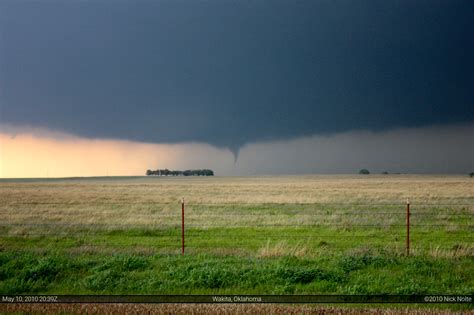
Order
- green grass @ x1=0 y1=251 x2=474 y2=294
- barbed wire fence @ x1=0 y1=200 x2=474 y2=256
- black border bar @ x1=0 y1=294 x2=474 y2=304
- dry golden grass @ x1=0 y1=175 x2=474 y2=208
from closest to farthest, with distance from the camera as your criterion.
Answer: black border bar @ x1=0 y1=294 x2=474 y2=304
green grass @ x1=0 y1=251 x2=474 y2=294
barbed wire fence @ x1=0 y1=200 x2=474 y2=256
dry golden grass @ x1=0 y1=175 x2=474 y2=208

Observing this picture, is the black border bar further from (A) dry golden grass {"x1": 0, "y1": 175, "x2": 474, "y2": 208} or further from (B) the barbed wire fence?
(A) dry golden grass {"x1": 0, "y1": 175, "x2": 474, "y2": 208}

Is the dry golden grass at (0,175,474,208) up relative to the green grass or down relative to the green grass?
down

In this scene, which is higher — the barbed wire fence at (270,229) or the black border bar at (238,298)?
the black border bar at (238,298)

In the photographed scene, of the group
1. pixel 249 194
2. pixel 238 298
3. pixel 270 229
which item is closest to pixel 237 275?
pixel 238 298

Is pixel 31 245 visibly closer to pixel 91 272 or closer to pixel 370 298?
pixel 91 272

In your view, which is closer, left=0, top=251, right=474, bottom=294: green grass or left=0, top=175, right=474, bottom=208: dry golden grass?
left=0, top=251, right=474, bottom=294: green grass

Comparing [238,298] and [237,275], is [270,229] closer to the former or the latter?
[237,275]

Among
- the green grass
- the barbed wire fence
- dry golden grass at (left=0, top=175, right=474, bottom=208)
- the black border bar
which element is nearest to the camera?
the black border bar

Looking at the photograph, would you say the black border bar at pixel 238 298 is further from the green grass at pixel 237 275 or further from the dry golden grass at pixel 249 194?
the dry golden grass at pixel 249 194

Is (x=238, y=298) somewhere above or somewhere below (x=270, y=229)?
above

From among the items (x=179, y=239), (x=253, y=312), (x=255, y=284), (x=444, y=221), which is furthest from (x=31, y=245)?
(x=444, y=221)

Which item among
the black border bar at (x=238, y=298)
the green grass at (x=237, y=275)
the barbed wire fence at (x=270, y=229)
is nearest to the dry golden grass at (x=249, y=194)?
the barbed wire fence at (x=270, y=229)

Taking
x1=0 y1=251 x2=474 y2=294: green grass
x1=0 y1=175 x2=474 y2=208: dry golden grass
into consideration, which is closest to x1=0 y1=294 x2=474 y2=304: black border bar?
x1=0 y1=251 x2=474 y2=294: green grass

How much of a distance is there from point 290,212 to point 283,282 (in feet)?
68.0
